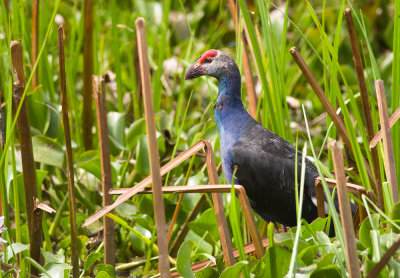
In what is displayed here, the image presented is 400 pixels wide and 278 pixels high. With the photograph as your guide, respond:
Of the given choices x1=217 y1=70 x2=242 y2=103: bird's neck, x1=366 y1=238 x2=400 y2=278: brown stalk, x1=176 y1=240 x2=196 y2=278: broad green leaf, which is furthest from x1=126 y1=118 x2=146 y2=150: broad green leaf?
x1=366 y1=238 x2=400 y2=278: brown stalk

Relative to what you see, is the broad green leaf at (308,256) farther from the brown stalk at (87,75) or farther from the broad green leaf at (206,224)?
the brown stalk at (87,75)

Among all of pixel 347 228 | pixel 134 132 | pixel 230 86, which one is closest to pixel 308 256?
pixel 347 228

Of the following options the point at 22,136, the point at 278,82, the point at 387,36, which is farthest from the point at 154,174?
the point at 387,36

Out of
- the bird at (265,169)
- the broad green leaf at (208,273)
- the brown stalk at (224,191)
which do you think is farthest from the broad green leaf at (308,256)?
the bird at (265,169)

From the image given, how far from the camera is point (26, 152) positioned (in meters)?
1.72

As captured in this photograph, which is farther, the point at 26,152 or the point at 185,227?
the point at 185,227

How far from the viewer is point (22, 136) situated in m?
1.71

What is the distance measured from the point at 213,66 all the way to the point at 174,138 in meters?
0.55

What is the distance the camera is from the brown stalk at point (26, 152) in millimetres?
1652

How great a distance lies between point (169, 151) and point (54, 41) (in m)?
0.68

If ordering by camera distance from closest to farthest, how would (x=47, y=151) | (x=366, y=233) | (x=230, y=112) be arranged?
(x=366, y=233), (x=230, y=112), (x=47, y=151)

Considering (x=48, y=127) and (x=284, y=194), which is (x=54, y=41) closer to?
(x=48, y=127)

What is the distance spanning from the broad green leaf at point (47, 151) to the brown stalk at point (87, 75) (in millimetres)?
261

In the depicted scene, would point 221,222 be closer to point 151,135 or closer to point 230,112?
point 151,135
